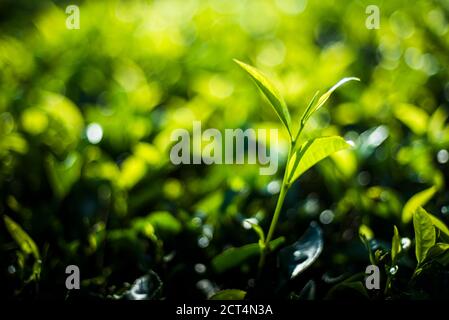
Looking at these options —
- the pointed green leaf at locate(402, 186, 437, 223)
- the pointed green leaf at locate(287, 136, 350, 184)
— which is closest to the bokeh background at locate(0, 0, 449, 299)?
the pointed green leaf at locate(402, 186, 437, 223)

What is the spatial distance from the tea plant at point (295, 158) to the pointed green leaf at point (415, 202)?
11.7 inches

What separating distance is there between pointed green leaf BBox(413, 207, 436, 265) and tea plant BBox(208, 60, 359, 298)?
0.25 metres

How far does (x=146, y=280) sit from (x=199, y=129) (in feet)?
→ 2.41

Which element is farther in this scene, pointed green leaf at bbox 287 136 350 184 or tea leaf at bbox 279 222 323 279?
tea leaf at bbox 279 222 323 279

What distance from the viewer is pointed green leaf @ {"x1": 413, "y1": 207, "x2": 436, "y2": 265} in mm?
1318

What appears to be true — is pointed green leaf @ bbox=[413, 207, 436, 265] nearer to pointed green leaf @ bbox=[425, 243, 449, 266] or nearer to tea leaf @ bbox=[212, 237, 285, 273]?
pointed green leaf @ bbox=[425, 243, 449, 266]

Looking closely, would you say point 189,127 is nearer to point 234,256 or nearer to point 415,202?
point 234,256

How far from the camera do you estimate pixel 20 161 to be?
2.04 m

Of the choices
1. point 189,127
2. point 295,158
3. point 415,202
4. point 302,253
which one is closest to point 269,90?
point 295,158

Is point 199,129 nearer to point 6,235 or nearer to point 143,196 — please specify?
point 143,196
